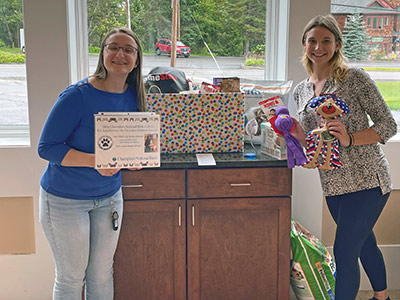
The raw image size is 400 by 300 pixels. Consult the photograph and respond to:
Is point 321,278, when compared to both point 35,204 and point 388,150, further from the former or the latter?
point 35,204

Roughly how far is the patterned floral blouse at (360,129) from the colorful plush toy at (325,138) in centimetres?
6

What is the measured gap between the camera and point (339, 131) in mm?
1916

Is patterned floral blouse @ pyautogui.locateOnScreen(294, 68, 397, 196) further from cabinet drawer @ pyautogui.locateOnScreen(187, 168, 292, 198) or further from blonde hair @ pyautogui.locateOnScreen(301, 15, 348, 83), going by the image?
cabinet drawer @ pyautogui.locateOnScreen(187, 168, 292, 198)

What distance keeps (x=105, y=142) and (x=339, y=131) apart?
903 mm

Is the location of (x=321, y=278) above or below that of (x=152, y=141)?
below

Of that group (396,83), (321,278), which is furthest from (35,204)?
(396,83)

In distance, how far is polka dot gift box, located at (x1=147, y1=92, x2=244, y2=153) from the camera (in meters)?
2.28

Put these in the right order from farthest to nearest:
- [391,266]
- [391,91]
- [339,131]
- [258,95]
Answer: [391,91]
[391,266]
[258,95]
[339,131]

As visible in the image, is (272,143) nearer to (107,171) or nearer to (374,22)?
(107,171)

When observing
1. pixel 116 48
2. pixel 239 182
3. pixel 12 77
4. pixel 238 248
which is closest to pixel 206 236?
pixel 238 248

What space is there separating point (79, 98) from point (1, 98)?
3.89 ft

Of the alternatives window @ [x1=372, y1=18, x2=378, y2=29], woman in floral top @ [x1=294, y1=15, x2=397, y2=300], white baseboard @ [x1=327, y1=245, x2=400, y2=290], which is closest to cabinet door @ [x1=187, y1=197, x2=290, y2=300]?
woman in floral top @ [x1=294, y1=15, x2=397, y2=300]

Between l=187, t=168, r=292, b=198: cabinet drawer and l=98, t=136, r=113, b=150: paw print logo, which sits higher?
l=98, t=136, r=113, b=150: paw print logo

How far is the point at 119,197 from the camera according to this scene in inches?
74.8
